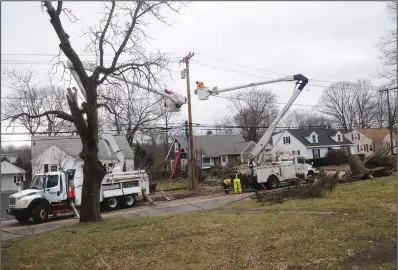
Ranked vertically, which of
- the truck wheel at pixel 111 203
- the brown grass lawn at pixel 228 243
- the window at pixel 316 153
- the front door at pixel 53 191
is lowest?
the truck wheel at pixel 111 203

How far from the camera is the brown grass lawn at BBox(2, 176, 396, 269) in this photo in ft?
24.1

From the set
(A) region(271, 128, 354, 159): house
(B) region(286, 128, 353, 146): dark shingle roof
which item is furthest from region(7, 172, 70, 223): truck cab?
(B) region(286, 128, 353, 146): dark shingle roof

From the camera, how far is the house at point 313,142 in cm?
6116

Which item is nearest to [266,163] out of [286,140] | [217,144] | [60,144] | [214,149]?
[60,144]

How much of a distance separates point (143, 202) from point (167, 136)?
38.7 metres

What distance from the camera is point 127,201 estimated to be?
74.2ft

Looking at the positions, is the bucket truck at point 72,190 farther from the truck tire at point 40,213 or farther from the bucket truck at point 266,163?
the bucket truck at point 266,163

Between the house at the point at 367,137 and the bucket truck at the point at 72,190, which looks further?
the house at the point at 367,137

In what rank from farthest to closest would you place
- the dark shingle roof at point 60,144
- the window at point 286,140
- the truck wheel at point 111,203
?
the window at point 286,140
the dark shingle roof at point 60,144
the truck wheel at point 111,203

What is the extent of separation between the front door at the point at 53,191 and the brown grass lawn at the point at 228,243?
7761 millimetres

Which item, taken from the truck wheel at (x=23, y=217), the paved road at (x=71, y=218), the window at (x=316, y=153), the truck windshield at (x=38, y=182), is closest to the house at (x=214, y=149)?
the window at (x=316, y=153)

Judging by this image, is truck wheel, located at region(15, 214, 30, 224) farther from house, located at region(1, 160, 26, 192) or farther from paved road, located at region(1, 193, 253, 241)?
house, located at region(1, 160, 26, 192)

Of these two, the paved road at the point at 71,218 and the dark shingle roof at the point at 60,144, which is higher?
the dark shingle roof at the point at 60,144

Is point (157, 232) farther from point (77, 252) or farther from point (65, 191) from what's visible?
point (65, 191)
